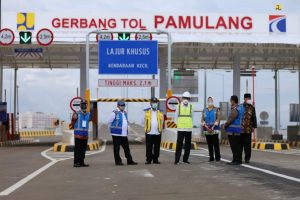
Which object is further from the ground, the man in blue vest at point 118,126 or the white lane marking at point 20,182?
the man in blue vest at point 118,126

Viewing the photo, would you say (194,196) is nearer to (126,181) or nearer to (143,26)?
(126,181)

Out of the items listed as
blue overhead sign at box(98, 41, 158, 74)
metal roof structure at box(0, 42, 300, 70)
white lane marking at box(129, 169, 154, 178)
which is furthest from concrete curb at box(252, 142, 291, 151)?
white lane marking at box(129, 169, 154, 178)

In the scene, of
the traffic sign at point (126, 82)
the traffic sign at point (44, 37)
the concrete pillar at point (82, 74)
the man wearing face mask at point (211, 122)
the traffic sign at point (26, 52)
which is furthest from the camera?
the concrete pillar at point (82, 74)

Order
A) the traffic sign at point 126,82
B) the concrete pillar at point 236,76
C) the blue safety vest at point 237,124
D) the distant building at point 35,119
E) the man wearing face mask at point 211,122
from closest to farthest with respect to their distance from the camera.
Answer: the blue safety vest at point 237,124 → the man wearing face mask at point 211,122 → the traffic sign at point 126,82 → the concrete pillar at point 236,76 → the distant building at point 35,119

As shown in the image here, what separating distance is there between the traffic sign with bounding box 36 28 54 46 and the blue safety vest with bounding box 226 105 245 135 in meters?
19.0

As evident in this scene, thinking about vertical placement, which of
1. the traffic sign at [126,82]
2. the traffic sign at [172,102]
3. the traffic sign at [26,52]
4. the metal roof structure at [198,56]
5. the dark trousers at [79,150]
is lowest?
the dark trousers at [79,150]

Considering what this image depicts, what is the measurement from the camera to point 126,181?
10734 mm

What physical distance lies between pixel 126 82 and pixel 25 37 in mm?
8844

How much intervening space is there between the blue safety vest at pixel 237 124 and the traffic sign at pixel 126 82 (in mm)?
11101

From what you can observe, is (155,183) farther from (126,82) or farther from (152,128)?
(126,82)

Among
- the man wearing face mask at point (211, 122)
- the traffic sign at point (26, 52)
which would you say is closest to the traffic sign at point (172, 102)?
the man wearing face mask at point (211, 122)

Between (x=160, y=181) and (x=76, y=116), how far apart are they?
14.5ft

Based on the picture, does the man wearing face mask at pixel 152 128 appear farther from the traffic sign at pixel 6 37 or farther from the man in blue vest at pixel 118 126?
the traffic sign at pixel 6 37

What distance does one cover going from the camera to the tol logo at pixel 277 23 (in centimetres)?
3456
